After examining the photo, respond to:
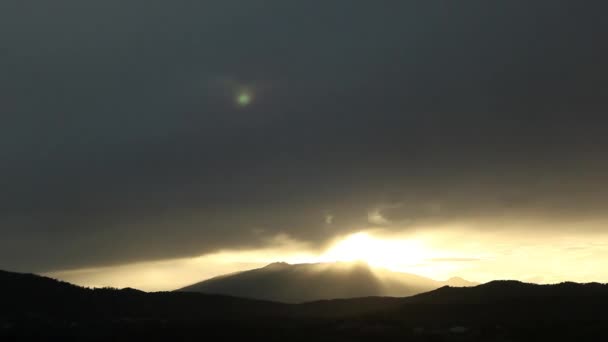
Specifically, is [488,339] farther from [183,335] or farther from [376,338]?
[183,335]

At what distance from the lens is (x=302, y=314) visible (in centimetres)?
6719

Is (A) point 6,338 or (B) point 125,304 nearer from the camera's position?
(A) point 6,338

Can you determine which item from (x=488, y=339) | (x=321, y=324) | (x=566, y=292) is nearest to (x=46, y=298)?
(x=321, y=324)

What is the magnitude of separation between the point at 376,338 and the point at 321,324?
278 inches

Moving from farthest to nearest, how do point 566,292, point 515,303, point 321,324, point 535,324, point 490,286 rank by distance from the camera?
point 490,286
point 566,292
point 515,303
point 321,324
point 535,324

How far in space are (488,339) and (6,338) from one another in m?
33.4

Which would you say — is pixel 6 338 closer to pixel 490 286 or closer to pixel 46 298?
pixel 46 298

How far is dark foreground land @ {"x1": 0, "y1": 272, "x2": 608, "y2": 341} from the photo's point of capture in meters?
43.5

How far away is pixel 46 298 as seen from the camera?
223 ft

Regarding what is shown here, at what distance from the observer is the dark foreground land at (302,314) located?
43.5 meters

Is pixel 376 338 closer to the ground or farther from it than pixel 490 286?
closer to the ground

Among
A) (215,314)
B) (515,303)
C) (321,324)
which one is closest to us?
(321,324)

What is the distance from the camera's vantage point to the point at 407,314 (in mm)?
57344

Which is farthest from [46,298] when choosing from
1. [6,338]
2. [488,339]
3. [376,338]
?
[488,339]
